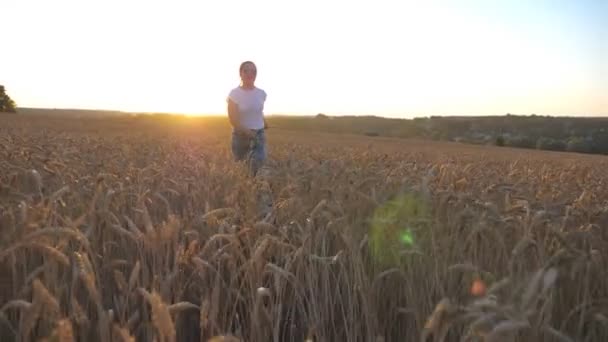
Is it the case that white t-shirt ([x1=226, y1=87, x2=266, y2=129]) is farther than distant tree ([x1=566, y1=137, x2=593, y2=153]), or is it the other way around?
distant tree ([x1=566, y1=137, x2=593, y2=153])

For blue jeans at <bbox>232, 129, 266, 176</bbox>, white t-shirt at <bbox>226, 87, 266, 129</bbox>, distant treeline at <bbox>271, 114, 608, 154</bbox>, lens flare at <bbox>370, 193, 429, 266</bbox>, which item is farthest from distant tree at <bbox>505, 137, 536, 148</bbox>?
lens flare at <bbox>370, 193, 429, 266</bbox>

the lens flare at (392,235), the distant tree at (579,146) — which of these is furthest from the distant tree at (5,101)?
the lens flare at (392,235)

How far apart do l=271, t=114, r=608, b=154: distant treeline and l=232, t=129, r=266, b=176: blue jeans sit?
5059cm

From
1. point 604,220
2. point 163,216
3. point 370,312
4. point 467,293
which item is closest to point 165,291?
point 370,312

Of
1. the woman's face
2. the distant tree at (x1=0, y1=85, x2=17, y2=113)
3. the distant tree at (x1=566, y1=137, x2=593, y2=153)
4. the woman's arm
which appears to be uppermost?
the woman's face

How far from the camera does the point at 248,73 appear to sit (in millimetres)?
7062

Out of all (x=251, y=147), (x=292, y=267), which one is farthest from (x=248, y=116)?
(x=292, y=267)

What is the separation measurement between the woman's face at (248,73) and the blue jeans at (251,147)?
642mm

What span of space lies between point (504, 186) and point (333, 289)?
246 centimetres

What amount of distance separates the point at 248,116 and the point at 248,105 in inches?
5.4

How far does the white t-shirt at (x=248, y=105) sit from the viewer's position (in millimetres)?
7184

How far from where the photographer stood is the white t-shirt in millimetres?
7184

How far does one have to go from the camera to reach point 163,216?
13.5ft

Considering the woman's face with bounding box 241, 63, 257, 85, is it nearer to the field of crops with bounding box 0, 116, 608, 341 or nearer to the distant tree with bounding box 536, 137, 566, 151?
the field of crops with bounding box 0, 116, 608, 341
